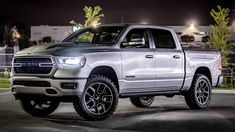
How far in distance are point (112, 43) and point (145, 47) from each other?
3.19 ft

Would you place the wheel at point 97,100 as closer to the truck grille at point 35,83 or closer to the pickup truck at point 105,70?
the pickup truck at point 105,70

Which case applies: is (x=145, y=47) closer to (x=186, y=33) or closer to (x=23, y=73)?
(x=23, y=73)

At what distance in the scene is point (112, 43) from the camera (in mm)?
11133

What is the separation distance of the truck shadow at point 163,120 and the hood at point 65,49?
128 centimetres

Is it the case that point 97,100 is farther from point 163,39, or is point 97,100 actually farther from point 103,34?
point 163,39

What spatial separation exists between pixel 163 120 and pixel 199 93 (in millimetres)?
2879

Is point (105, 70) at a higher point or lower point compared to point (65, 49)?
lower

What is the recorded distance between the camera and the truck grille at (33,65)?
10312 mm

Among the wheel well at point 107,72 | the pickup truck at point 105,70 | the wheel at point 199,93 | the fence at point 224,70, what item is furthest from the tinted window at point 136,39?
the fence at point 224,70

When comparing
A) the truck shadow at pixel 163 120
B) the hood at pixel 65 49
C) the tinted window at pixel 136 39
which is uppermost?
the tinted window at pixel 136 39

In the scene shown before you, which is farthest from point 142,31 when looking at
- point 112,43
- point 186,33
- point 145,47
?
point 186,33

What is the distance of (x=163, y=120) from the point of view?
10.8 m

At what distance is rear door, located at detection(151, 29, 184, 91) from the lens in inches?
472

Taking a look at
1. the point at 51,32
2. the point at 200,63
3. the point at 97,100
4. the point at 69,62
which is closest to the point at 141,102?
the point at 200,63
